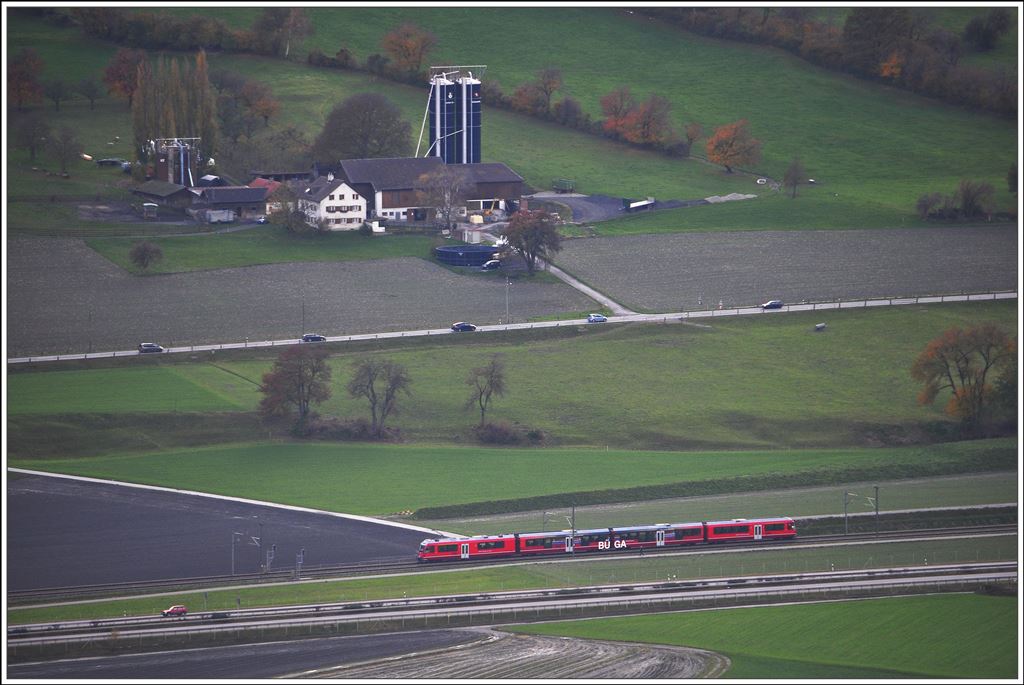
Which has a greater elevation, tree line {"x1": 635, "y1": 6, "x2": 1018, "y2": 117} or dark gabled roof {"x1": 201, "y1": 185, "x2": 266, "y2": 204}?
tree line {"x1": 635, "y1": 6, "x2": 1018, "y2": 117}

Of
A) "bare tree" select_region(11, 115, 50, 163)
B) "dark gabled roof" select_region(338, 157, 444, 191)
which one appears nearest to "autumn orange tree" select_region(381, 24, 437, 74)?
"dark gabled roof" select_region(338, 157, 444, 191)

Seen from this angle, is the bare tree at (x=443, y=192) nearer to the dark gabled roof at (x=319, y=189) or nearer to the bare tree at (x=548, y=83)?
the dark gabled roof at (x=319, y=189)

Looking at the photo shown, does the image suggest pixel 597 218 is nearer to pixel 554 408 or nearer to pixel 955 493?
pixel 554 408

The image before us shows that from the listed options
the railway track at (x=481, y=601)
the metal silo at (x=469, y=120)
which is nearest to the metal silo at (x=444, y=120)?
the metal silo at (x=469, y=120)

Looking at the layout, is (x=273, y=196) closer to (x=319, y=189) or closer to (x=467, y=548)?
(x=319, y=189)

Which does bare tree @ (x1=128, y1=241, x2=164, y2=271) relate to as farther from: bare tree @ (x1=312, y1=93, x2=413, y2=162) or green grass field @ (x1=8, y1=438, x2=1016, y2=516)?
green grass field @ (x1=8, y1=438, x2=1016, y2=516)

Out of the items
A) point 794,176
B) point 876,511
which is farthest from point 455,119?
point 876,511

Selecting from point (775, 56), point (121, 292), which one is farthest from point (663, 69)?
point (121, 292)
